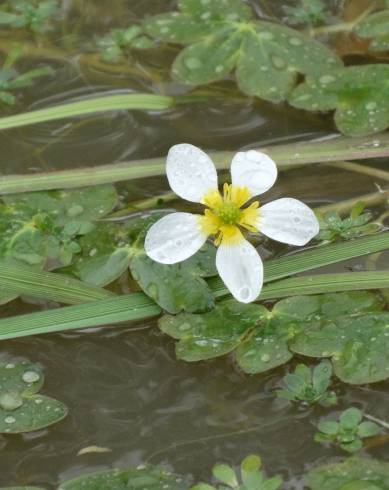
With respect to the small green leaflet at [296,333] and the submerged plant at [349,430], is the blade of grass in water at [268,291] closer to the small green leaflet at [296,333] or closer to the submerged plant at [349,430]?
the small green leaflet at [296,333]

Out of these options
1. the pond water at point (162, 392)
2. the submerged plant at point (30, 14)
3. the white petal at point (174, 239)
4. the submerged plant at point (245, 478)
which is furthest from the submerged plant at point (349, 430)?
the submerged plant at point (30, 14)

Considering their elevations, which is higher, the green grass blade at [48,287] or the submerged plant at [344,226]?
Answer: the submerged plant at [344,226]

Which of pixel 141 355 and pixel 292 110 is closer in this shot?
pixel 141 355

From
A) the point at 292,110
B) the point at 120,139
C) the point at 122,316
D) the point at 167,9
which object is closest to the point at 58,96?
the point at 120,139

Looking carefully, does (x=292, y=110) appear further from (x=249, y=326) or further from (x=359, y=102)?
(x=249, y=326)

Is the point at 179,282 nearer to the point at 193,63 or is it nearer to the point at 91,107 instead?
the point at 91,107

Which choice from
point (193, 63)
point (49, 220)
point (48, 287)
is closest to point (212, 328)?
point (48, 287)
